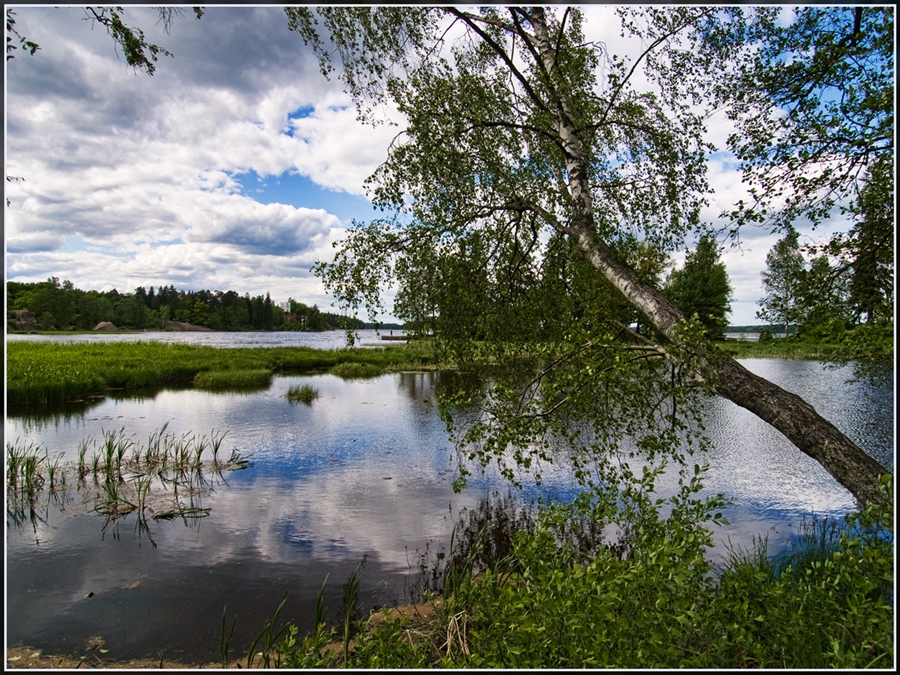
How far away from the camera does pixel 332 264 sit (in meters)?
5.70

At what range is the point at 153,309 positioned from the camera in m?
22.3

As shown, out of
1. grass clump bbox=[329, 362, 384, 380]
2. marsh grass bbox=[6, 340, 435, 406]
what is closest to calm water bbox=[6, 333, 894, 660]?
marsh grass bbox=[6, 340, 435, 406]

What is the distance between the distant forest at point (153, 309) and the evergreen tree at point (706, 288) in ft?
12.8

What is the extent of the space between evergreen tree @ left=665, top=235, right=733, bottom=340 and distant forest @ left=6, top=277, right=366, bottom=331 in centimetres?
389

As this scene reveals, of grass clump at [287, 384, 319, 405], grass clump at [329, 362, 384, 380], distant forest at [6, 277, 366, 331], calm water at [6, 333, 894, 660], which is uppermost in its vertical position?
distant forest at [6, 277, 366, 331]

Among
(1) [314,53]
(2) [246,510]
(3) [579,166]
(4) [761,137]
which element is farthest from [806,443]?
(2) [246,510]

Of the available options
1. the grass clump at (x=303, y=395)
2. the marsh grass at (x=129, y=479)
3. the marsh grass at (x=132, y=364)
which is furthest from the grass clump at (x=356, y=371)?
the marsh grass at (x=129, y=479)

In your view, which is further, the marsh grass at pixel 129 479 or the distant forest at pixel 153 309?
the marsh grass at pixel 129 479

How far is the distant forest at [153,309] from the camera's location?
4305 mm

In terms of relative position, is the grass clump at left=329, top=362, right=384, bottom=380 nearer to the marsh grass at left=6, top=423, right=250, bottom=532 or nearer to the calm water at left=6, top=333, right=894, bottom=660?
the calm water at left=6, top=333, right=894, bottom=660

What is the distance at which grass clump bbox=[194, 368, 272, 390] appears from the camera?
78.0 ft

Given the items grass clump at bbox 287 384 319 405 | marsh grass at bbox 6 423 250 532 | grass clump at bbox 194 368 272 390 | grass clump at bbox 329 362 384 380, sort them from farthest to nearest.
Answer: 1. grass clump at bbox 329 362 384 380
2. grass clump at bbox 194 368 272 390
3. grass clump at bbox 287 384 319 405
4. marsh grass at bbox 6 423 250 532

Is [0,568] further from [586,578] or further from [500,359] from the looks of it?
[500,359]

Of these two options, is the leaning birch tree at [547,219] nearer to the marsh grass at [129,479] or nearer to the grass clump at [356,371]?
the marsh grass at [129,479]
